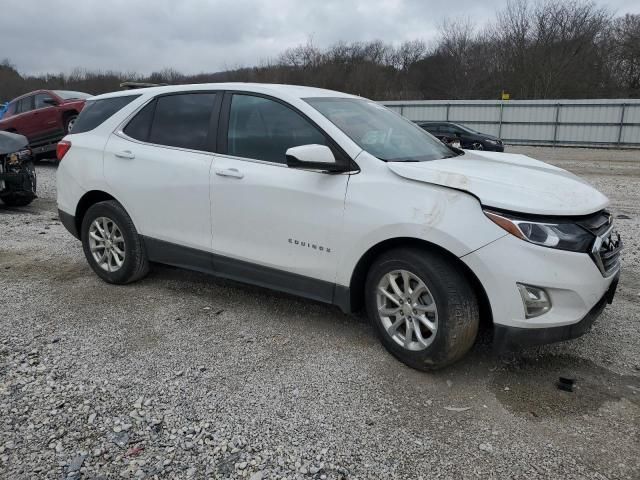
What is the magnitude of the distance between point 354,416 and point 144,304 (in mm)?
2350

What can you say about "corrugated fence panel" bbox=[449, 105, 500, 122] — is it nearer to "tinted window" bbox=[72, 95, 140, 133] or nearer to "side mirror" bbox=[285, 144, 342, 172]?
"tinted window" bbox=[72, 95, 140, 133]

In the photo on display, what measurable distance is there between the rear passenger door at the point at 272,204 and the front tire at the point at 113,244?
3.22ft

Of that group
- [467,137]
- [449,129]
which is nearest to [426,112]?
Result: [449,129]

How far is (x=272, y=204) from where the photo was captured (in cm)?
370

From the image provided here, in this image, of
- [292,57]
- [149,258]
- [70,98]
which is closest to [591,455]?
[149,258]

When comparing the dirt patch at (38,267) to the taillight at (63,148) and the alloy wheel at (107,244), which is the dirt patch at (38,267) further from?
the taillight at (63,148)

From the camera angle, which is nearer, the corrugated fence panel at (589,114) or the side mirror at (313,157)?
the side mirror at (313,157)

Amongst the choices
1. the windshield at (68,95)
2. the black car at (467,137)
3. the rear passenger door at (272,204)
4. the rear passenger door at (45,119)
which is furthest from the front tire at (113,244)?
the black car at (467,137)

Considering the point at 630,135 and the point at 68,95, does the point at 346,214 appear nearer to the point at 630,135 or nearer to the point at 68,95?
the point at 68,95

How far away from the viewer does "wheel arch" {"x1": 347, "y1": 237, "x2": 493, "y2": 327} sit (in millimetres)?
3133

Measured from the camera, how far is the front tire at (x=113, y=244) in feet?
15.3

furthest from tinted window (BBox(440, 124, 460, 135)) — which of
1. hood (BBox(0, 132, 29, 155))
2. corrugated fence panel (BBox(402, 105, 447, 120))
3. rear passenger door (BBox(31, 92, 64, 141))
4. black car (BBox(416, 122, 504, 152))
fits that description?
hood (BBox(0, 132, 29, 155))

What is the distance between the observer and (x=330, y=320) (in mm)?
4160

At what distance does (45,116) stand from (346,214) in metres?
12.6
